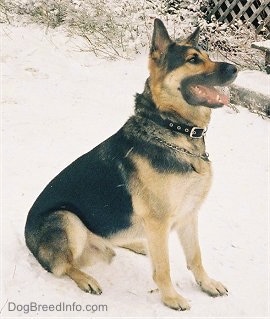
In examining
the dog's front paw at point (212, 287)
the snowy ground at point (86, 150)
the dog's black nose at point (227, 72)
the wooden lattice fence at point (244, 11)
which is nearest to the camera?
the dog's black nose at point (227, 72)

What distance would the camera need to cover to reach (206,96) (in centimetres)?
301

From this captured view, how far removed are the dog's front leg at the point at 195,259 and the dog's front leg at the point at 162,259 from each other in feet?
0.85

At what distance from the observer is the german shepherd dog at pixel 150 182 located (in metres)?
2.99

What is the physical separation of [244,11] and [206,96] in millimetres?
4965

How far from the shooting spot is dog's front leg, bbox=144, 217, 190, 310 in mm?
3014

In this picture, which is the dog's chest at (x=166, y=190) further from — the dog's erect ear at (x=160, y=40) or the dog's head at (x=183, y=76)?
the dog's erect ear at (x=160, y=40)

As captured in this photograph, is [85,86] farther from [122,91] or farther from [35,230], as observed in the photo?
[35,230]

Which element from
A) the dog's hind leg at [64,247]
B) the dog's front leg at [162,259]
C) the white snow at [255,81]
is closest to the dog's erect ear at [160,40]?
the dog's front leg at [162,259]

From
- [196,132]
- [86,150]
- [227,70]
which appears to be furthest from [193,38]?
[86,150]

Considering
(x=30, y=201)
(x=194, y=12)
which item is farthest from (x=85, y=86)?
(x=30, y=201)

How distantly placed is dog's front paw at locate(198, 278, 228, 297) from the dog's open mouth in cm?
122

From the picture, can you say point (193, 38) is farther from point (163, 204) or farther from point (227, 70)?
point (163, 204)

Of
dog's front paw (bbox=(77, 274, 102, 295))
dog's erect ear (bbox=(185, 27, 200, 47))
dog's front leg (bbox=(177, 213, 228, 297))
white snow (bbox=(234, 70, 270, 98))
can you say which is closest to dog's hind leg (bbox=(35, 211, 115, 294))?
dog's front paw (bbox=(77, 274, 102, 295))

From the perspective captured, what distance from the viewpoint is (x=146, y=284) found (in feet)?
11.0
